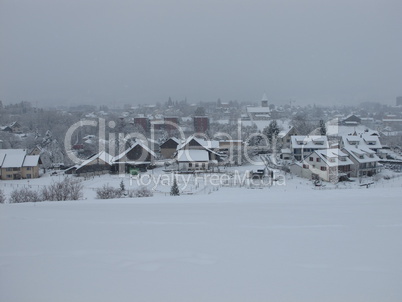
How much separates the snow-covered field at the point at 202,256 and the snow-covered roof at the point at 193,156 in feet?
43.9

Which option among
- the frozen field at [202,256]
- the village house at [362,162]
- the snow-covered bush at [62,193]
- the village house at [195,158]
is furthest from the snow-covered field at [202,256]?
the village house at [195,158]

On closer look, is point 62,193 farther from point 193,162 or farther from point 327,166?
point 327,166

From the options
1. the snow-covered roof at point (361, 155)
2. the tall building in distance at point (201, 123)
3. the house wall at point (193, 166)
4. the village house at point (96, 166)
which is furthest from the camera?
the tall building in distance at point (201, 123)

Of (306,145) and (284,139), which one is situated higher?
(284,139)

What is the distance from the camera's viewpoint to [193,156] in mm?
17297

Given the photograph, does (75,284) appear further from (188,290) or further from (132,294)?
(188,290)

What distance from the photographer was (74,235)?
8.79 ft

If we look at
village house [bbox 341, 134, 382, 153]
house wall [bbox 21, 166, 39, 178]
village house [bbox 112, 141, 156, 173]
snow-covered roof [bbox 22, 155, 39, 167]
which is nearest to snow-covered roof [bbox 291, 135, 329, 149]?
village house [bbox 341, 134, 382, 153]

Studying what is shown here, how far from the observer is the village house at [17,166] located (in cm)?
1612

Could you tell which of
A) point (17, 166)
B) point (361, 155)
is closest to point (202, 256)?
point (361, 155)

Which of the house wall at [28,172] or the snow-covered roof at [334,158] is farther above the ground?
the snow-covered roof at [334,158]

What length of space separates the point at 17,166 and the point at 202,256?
1669cm

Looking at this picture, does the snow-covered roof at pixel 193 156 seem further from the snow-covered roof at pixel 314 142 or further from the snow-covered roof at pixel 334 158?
the snow-covered roof at pixel 314 142

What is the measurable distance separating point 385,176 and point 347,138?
238 inches
